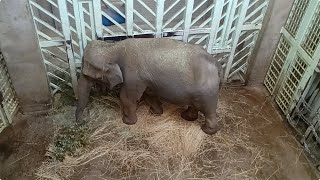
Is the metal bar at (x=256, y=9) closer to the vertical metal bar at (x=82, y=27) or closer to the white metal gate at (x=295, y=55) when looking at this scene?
the white metal gate at (x=295, y=55)

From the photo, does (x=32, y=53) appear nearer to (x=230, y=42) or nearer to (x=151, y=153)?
(x=151, y=153)

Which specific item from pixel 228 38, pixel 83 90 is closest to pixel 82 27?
pixel 83 90

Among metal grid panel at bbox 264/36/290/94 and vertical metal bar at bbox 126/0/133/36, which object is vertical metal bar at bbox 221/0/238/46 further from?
vertical metal bar at bbox 126/0/133/36

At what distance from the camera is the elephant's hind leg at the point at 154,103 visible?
3995 millimetres

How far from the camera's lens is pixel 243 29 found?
13.4 ft

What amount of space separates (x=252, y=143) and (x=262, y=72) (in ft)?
3.47

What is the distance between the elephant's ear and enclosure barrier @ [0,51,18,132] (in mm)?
1171

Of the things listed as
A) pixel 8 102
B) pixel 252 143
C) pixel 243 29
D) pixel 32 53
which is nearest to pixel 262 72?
pixel 243 29

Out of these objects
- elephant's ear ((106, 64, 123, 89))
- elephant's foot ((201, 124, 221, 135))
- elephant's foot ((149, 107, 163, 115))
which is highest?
elephant's ear ((106, 64, 123, 89))

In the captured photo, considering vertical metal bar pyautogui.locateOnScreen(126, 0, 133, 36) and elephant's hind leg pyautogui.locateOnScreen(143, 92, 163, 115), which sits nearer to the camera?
vertical metal bar pyautogui.locateOnScreen(126, 0, 133, 36)

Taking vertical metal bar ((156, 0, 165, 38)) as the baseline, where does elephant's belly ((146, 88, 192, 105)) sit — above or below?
below

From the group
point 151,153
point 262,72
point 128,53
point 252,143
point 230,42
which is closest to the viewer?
point 128,53

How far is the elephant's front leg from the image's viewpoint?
3529 mm

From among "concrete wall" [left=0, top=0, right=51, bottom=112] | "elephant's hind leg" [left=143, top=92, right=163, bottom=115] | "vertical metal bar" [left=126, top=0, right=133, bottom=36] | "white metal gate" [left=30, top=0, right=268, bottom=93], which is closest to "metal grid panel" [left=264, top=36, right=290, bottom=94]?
"white metal gate" [left=30, top=0, right=268, bottom=93]
